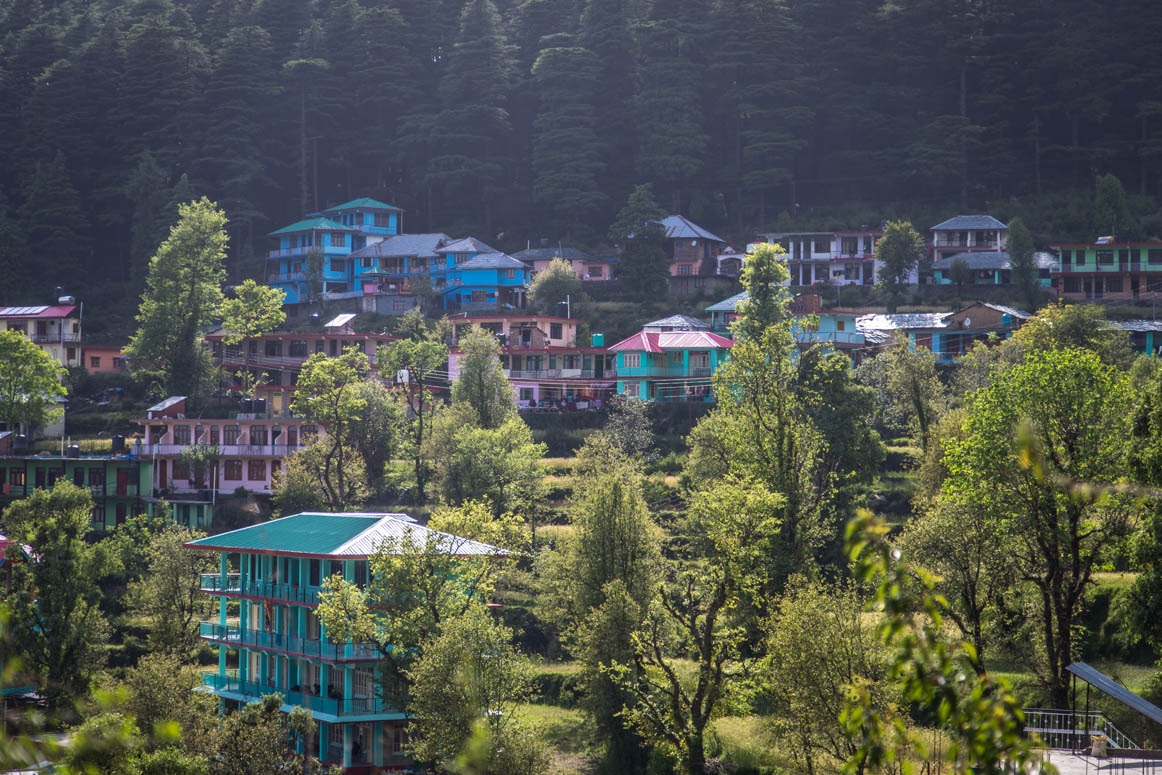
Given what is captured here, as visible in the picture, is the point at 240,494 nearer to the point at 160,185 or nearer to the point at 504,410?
the point at 504,410

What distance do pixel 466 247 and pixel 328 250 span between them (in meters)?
11.7

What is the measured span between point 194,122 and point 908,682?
349 feet

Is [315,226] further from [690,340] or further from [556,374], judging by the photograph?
[690,340]

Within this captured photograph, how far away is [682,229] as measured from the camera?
3711 inches

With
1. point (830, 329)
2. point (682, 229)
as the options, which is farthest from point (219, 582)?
point (682, 229)

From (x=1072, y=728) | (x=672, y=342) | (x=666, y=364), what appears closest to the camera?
(x=1072, y=728)

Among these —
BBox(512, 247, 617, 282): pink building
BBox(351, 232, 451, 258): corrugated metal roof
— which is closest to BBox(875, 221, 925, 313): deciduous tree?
BBox(512, 247, 617, 282): pink building

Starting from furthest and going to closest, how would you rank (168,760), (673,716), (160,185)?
(160,185) < (673,716) < (168,760)

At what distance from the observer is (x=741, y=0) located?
108062 millimetres

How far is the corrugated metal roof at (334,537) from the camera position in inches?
1610

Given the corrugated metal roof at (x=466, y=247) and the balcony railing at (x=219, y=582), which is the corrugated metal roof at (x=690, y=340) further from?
the balcony railing at (x=219, y=582)

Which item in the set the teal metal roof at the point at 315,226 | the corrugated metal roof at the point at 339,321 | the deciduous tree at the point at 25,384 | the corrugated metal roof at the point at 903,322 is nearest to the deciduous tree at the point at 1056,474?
the corrugated metal roof at the point at 903,322

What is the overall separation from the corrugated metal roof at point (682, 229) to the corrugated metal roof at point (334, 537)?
51.6m

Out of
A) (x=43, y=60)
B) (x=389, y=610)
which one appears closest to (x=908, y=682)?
(x=389, y=610)
